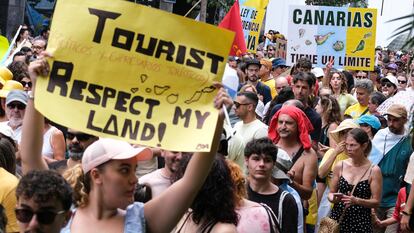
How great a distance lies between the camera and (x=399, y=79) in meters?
18.2

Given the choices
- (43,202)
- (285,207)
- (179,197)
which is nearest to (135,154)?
(179,197)

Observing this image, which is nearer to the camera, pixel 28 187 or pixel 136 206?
pixel 28 187

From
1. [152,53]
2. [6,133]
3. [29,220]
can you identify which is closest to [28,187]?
[29,220]

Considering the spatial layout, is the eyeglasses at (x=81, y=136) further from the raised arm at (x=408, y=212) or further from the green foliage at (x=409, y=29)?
the green foliage at (x=409, y=29)

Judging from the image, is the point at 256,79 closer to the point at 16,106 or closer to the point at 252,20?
the point at 252,20

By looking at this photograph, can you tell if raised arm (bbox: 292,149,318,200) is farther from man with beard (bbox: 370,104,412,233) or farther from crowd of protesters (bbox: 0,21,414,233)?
man with beard (bbox: 370,104,412,233)

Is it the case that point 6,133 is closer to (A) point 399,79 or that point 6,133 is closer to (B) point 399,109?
(B) point 399,109

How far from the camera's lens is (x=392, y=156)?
10.6 metres

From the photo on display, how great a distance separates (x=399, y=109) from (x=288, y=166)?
262cm

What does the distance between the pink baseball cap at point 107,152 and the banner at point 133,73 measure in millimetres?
52

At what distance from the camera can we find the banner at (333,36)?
1731cm

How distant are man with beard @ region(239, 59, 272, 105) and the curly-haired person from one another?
10184 millimetres

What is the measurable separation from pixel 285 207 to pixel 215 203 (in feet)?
5.62

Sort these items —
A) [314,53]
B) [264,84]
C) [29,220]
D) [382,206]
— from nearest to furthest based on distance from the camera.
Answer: [29,220] < [382,206] < [264,84] < [314,53]
